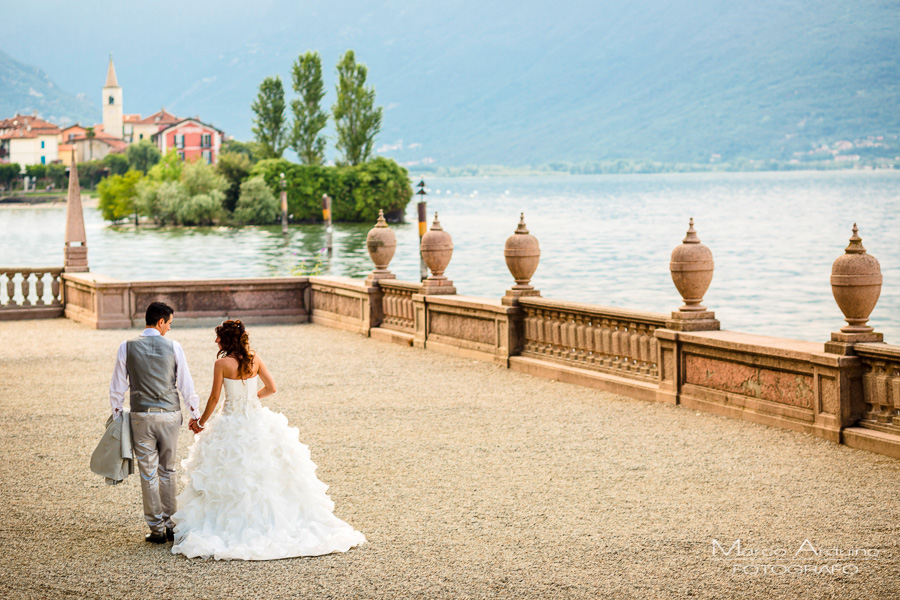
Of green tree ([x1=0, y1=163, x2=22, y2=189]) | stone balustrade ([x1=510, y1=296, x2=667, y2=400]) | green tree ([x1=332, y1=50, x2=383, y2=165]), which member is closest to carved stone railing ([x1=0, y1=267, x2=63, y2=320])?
stone balustrade ([x1=510, y1=296, x2=667, y2=400])

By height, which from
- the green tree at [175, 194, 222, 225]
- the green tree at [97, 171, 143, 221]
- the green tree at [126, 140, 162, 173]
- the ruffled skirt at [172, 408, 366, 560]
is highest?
the green tree at [126, 140, 162, 173]

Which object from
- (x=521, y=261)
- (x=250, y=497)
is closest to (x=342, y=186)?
(x=521, y=261)

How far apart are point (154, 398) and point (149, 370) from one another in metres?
0.17

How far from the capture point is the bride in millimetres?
6230

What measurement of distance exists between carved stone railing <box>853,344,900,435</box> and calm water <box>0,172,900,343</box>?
2369 cm

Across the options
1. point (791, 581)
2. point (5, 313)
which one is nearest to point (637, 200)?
point (5, 313)

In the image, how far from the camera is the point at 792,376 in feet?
31.4

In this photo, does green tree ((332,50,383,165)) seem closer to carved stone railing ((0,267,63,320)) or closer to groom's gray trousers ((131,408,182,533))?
carved stone railing ((0,267,63,320))

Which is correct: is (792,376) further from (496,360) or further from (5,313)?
(5,313)

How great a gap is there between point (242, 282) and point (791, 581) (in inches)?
591

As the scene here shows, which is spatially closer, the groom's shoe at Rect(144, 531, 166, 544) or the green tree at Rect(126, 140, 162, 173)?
the groom's shoe at Rect(144, 531, 166, 544)

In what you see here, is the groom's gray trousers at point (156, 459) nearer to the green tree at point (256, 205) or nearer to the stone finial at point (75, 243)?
the stone finial at point (75, 243)

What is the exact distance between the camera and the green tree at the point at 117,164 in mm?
173000

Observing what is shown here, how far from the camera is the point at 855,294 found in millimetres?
9055
